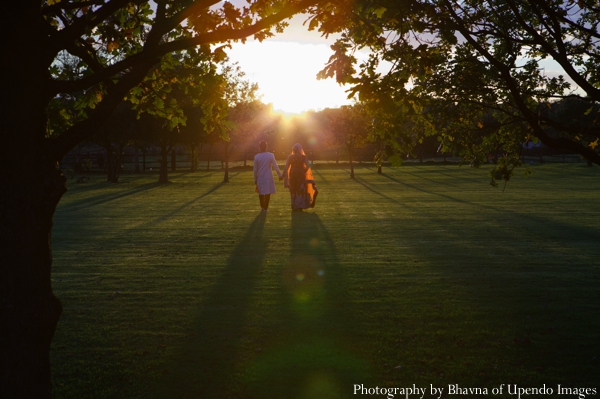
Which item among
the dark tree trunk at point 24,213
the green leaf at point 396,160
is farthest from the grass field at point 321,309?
the green leaf at point 396,160

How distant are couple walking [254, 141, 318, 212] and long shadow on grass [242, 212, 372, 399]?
10072mm

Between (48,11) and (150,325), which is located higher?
(48,11)

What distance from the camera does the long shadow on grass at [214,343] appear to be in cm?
527

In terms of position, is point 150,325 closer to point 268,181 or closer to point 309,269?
point 309,269

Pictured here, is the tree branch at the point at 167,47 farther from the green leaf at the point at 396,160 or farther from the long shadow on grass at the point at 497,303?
the long shadow on grass at the point at 497,303

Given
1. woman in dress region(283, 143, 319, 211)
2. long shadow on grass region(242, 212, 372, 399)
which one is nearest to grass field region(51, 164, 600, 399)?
long shadow on grass region(242, 212, 372, 399)

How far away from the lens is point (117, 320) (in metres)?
7.38

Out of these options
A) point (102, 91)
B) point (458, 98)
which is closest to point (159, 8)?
point (102, 91)

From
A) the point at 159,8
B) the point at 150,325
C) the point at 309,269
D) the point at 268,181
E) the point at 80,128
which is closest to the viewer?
the point at 80,128

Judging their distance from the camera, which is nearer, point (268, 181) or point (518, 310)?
point (518, 310)

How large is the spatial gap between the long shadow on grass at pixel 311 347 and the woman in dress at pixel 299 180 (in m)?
10.4

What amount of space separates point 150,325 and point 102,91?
2.65 m

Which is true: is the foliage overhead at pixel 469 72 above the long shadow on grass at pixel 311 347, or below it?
above

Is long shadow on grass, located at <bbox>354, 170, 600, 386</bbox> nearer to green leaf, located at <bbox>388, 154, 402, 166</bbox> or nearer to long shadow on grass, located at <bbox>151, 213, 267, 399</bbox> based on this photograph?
long shadow on grass, located at <bbox>151, 213, 267, 399</bbox>
